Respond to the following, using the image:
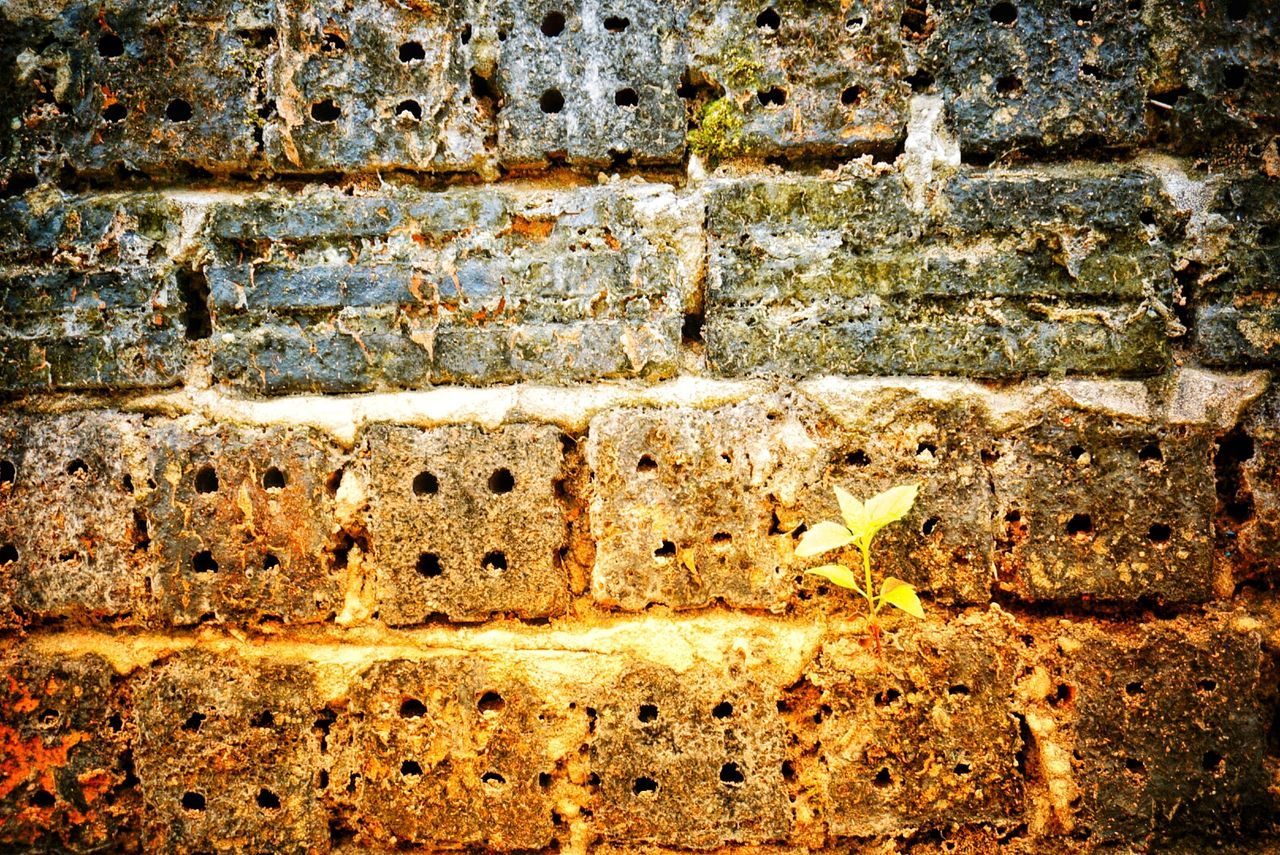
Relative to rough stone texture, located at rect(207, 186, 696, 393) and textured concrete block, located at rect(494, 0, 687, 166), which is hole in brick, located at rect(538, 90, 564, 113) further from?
rough stone texture, located at rect(207, 186, 696, 393)

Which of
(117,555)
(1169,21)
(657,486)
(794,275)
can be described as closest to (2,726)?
(117,555)

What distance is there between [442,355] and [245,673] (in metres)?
0.61

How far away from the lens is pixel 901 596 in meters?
1.11

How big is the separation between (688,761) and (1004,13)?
50.6 inches

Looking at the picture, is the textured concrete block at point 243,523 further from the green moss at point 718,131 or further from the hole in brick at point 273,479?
the green moss at point 718,131

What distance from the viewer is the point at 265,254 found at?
1.27m

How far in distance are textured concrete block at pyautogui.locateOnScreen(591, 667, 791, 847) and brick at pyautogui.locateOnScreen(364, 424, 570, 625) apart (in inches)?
8.4

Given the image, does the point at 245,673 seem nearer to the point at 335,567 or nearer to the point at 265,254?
the point at 335,567

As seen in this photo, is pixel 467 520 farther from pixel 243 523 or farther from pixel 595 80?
pixel 595 80

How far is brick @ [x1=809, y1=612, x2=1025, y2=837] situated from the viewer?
3.93 ft

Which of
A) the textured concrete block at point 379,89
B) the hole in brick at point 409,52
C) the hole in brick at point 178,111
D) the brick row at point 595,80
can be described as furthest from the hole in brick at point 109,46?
the hole in brick at point 409,52

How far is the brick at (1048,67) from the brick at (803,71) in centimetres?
10

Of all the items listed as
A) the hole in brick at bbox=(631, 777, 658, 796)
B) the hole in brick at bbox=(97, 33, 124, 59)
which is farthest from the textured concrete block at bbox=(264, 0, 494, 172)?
the hole in brick at bbox=(631, 777, 658, 796)

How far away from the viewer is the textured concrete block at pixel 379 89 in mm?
1266
